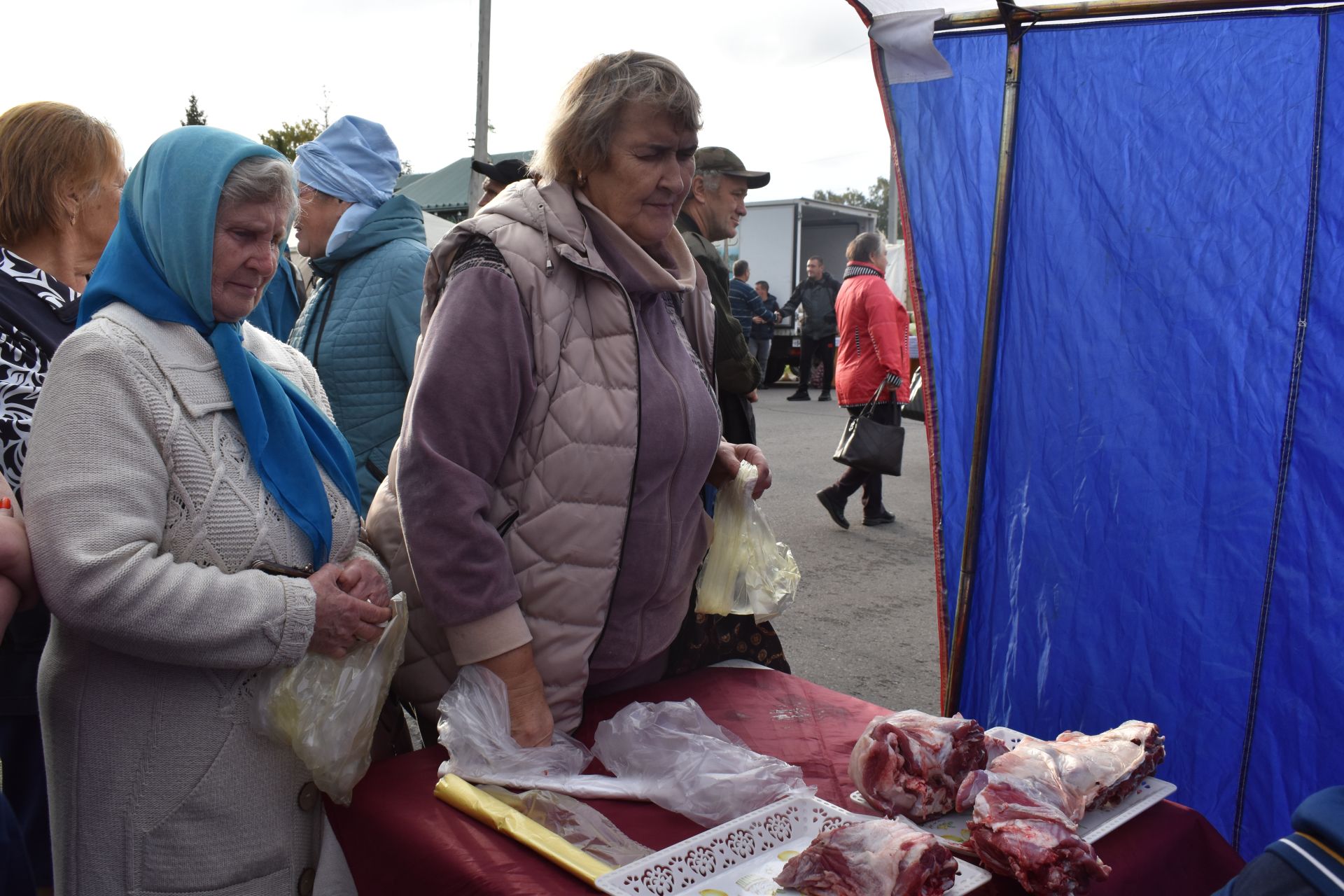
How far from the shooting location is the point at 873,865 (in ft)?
4.40

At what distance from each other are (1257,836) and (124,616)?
93.7 inches

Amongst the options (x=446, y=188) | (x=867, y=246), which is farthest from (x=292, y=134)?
(x=867, y=246)

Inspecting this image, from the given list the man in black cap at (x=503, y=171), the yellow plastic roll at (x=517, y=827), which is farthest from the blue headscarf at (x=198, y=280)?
the man in black cap at (x=503, y=171)

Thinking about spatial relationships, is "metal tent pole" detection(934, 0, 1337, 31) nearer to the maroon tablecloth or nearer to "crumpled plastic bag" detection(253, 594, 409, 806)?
the maroon tablecloth

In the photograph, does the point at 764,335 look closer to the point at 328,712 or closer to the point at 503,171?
the point at 503,171

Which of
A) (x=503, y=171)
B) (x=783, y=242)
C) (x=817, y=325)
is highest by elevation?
(x=503, y=171)

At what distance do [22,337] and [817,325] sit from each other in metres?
13.9

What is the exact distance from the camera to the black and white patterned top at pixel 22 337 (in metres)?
1.98

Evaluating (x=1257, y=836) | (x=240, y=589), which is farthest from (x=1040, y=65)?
(x=240, y=589)

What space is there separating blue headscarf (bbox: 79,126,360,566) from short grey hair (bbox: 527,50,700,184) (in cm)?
51

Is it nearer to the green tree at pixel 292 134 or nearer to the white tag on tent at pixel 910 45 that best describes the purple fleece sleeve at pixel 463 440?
the white tag on tent at pixel 910 45

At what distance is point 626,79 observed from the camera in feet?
6.10

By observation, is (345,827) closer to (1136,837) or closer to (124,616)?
(124,616)

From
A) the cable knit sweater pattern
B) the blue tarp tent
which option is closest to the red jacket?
the blue tarp tent
